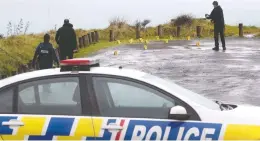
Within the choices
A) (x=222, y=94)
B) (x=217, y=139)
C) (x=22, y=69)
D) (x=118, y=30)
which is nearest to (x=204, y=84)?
(x=222, y=94)

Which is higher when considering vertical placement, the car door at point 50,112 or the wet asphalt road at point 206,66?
the car door at point 50,112

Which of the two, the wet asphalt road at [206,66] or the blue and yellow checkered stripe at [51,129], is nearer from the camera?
the blue and yellow checkered stripe at [51,129]

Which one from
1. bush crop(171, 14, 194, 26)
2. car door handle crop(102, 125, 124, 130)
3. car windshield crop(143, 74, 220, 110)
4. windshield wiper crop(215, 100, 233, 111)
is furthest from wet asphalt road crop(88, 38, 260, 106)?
bush crop(171, 14, 194, 26)

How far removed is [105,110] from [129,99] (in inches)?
11.3

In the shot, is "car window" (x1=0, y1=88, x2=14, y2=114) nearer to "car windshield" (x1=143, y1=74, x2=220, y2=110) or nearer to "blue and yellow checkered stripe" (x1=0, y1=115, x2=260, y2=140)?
"blue and yellow checkered stripe" (x1=0, y1=115, x2=260, y2=140)

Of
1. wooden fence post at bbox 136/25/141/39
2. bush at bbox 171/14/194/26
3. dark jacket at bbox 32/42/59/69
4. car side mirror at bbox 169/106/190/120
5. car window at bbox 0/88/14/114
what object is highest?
car window at bbox 0/88/14/114

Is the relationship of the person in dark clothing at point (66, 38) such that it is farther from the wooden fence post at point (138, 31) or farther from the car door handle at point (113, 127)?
the wooden fence post at point (138, 31)

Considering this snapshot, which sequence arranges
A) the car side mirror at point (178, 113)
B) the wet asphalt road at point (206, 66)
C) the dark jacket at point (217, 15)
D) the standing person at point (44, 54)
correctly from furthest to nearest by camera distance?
1. the dark jacket at point (217, 15)
2. the standing person at point (44, 54)
3. the wet asphalt road at point (206, 66)
4. the car side mirror at point (178, 113)

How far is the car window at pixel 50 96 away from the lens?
624 cm

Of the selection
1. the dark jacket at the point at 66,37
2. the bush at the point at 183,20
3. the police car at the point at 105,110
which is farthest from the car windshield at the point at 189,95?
the bush at the point at 183,20

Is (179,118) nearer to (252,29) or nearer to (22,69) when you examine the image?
(22,69)

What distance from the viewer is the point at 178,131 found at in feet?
19.5

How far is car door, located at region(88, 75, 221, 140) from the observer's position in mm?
5973

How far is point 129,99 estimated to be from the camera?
624 centimetres
